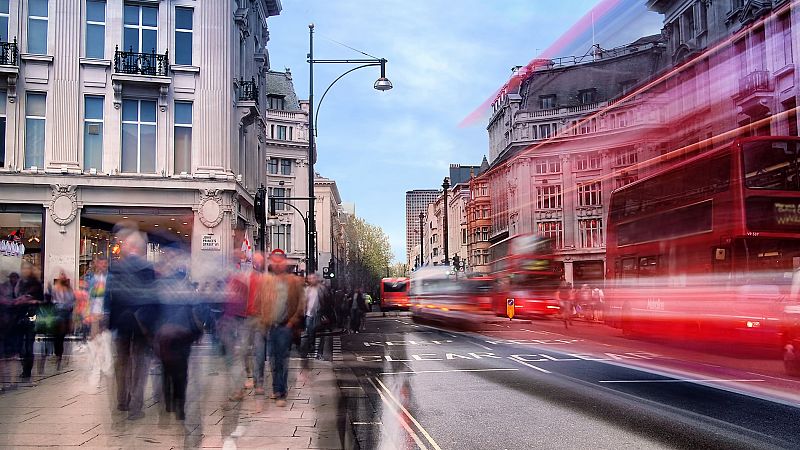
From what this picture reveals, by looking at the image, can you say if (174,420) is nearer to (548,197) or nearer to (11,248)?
(548,197)

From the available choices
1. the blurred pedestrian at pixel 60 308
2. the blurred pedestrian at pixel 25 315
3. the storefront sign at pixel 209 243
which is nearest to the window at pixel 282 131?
the storefront sign at pixel 209 243

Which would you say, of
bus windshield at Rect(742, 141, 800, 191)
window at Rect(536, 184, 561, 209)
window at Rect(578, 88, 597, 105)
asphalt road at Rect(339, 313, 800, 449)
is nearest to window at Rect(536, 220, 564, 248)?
window at Rect(536, 184, 561, 209)

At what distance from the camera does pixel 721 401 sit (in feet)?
30.1

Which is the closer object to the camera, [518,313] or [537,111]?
[537,111]

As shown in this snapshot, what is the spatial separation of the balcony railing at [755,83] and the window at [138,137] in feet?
68.5

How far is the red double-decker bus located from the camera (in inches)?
508

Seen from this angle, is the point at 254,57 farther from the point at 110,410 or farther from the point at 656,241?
the point at 110,410

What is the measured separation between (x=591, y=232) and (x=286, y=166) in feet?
174

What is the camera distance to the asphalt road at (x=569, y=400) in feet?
22.8

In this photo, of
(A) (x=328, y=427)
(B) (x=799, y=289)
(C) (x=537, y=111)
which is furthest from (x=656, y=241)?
(A) (x=328, y=427)

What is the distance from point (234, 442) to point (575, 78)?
42.2 feet

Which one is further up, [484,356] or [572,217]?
[572,217]

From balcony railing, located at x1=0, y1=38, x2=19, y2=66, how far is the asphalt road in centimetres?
1834

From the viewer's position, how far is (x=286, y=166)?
72.3m
